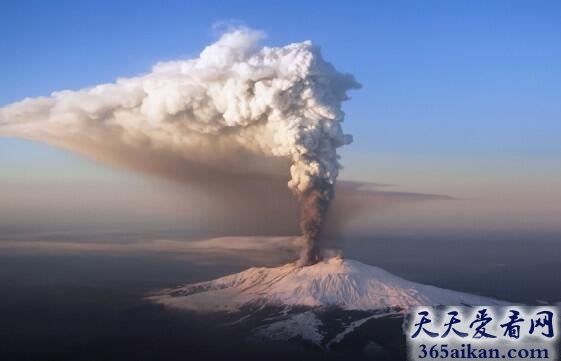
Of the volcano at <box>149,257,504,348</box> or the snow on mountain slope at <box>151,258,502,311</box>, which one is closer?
the volcano at <box>149,257,504,348</box>

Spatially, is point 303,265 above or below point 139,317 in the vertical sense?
above

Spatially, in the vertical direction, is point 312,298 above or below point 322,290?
below

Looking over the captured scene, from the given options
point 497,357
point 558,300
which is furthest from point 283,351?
point 558,300

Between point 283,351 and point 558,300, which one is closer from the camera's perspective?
point 283,351

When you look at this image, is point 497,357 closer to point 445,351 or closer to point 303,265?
point 445,351

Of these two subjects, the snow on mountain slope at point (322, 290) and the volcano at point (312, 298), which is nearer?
the volcano at point (312, 298)

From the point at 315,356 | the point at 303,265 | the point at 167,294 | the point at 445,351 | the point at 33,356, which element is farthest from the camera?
the point at 303,265
